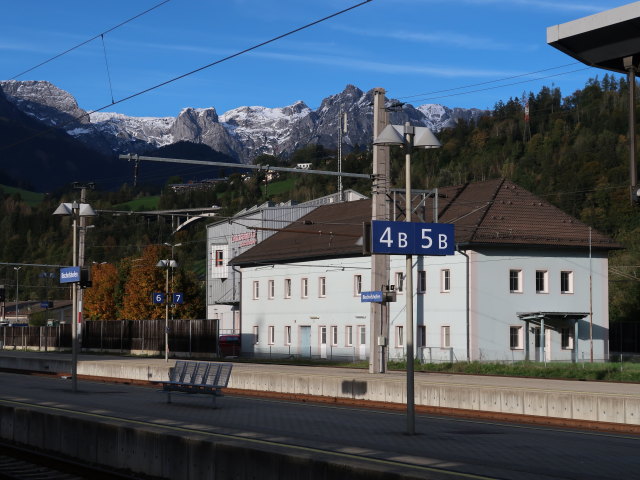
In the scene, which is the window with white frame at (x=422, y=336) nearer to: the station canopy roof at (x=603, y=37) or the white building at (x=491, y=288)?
the white building at (x=491, y=288)

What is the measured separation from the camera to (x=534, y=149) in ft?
502

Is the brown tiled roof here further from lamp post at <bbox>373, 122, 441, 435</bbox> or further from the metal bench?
lamp post at <bbox>373, 122, 441, 435</bbox>

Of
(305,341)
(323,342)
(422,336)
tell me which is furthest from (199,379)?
(305,341)

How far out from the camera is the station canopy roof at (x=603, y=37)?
8070 millimetres

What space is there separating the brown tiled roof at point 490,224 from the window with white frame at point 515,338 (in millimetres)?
4844

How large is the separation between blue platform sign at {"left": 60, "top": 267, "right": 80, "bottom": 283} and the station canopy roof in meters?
22.8

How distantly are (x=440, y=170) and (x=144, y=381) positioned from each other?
10866cm

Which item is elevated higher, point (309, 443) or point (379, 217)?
point (379, 217)

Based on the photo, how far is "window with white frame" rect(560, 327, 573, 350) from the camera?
57719 mm

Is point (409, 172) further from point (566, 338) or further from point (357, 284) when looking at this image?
point (357, 284)

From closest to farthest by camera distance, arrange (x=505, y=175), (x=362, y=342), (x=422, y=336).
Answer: (x=422, y=336), (x=362, y=342), (x=505, y=175)

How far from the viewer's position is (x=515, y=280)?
2315 inches

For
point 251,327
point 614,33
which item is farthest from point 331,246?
point 614,33

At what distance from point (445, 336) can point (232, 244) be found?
3829 cm
